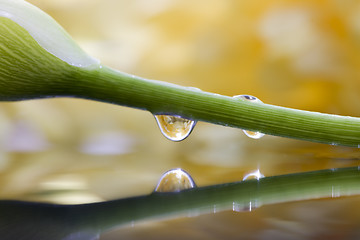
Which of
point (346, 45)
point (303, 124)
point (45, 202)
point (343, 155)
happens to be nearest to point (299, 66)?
point (346, 45)

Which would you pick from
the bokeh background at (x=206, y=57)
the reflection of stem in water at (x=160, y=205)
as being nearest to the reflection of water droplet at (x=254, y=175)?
the reflection of stem in water at (x=160, y=205)

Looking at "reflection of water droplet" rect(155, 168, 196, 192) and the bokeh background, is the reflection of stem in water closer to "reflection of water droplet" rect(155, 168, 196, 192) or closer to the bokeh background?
"reflection of water droplet" rect(155, 168, 196, 192)

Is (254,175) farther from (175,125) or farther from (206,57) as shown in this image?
(206,57)

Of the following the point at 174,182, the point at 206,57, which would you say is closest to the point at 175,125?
the point at 174,182

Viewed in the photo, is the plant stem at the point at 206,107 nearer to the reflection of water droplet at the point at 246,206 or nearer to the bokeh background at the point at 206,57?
the reflection of water droplet at the point at 246,206

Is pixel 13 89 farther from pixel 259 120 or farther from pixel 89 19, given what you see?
pixel 89 19

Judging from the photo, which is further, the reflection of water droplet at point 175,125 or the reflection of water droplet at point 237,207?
the reflection of water droplet at point 175,125
